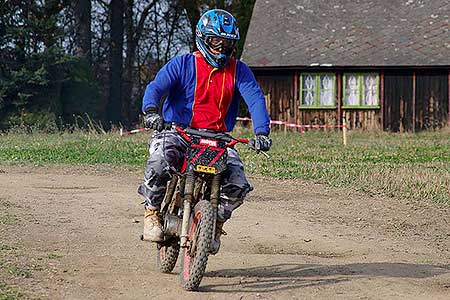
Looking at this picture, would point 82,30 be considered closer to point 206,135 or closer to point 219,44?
point 219,44

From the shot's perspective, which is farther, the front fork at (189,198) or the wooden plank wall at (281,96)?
the wooden plank wall at (281,96)

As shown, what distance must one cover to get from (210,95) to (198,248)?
1277mm

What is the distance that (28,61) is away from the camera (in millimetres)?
40250

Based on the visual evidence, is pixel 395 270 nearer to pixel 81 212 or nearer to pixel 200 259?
pixel 200 259

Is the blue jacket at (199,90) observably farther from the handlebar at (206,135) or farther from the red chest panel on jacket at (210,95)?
the handlebar at (206,135)

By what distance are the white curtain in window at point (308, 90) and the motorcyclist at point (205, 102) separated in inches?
1267

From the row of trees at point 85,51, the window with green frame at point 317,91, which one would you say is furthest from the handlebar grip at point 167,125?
the window with green frame at point 317,91

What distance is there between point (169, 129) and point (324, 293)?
69.3 inches

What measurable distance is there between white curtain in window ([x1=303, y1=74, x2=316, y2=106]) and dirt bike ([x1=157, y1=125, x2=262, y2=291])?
32374mm

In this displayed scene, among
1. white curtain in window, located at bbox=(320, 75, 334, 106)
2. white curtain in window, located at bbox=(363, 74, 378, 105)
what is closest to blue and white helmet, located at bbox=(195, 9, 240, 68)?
white curtain in window, located at bbox=(363, 74, 378, 105)

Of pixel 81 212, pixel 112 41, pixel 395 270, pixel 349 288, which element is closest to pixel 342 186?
pixel 81 212

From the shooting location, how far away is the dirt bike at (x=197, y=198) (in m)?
7.92

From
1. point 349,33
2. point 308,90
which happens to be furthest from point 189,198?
point 349,33

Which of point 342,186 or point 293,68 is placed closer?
point 342,186
